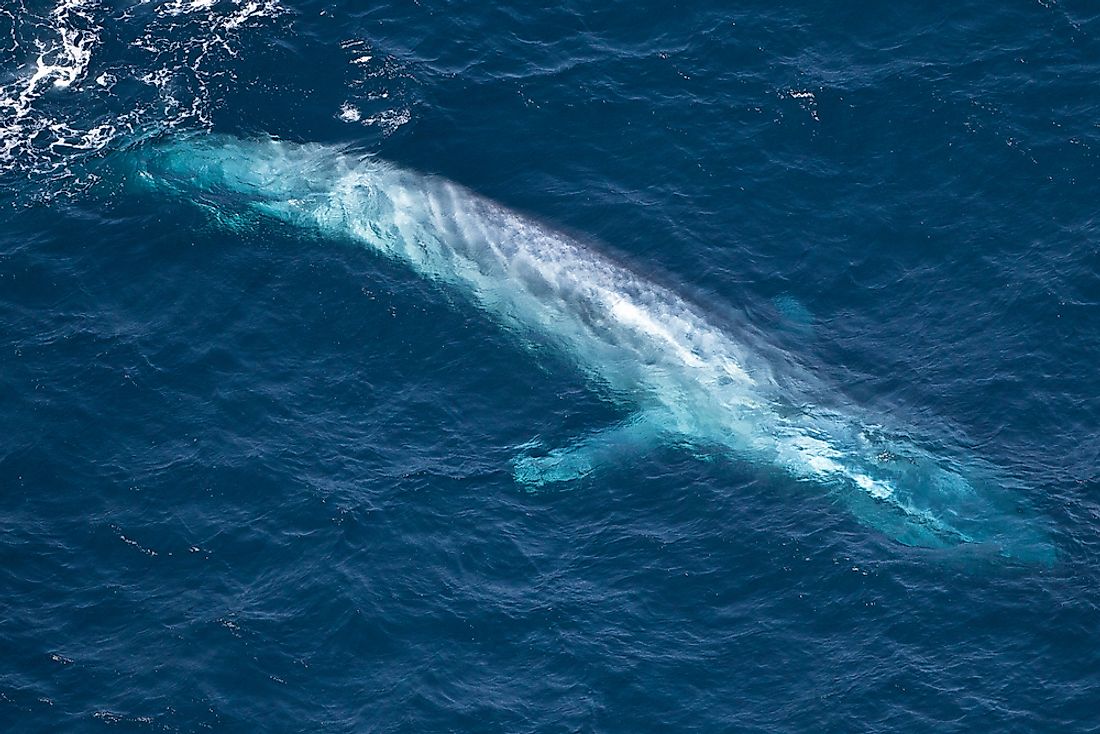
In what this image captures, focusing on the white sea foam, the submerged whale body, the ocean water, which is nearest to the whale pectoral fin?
the submerged whale body

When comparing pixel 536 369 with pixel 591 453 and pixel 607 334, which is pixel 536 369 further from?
pixel 591 453

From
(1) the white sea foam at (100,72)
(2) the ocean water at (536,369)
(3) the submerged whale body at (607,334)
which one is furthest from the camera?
(1) the white sea foam at (100,72)

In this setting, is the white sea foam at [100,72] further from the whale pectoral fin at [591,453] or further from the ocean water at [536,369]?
the whale pectoral fin at [591,453]

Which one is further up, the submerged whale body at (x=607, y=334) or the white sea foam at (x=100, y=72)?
the white sea foam at (x=100, y=72)

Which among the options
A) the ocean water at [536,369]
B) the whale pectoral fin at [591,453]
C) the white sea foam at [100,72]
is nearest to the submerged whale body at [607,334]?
the whale pectoral fin at [591,453]

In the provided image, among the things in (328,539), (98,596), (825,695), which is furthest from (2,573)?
(825,695)

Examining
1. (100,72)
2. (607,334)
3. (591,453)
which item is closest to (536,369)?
(607,334)

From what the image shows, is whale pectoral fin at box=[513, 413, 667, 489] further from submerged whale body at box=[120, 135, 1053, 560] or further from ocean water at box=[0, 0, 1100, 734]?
ocean water at box=[0, 0, 1100, 734]
